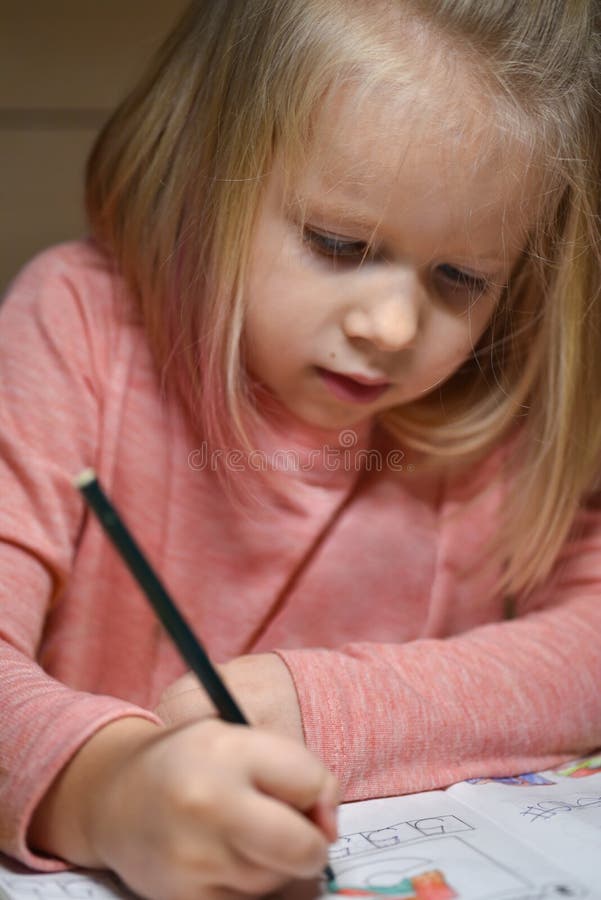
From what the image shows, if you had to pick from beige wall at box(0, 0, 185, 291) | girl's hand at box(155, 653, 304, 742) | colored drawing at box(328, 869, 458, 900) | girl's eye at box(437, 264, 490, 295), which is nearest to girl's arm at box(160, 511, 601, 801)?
girl's hand at box(155, 653, 304, 742)

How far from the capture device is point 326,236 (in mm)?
618

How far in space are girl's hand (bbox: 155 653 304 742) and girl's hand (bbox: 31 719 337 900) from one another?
0.37 feet

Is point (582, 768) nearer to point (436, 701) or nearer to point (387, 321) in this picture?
point (436, 701)

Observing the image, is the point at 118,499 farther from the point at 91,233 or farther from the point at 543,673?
the point at 543,673

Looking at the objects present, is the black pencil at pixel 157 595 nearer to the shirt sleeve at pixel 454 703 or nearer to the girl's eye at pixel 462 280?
the shirt sleeve at pixel 454 703

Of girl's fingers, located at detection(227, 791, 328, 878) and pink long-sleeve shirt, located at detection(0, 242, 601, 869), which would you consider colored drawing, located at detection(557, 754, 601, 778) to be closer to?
pink long-sleeve shirt, located at detection(0, 242, 601, 869)

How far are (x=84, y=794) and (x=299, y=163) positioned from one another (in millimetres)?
345

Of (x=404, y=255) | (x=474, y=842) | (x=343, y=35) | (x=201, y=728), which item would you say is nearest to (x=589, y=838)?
(x=474, y=842)

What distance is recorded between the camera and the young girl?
0.49 metres

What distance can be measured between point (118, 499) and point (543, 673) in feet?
0.97

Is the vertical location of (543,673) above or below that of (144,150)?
below

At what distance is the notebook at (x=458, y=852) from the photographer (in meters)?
0.47

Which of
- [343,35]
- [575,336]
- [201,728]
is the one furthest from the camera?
[575,336]

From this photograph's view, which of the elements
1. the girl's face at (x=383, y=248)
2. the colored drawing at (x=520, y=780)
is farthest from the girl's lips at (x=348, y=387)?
the colored drawing at (x=520, y=780)
